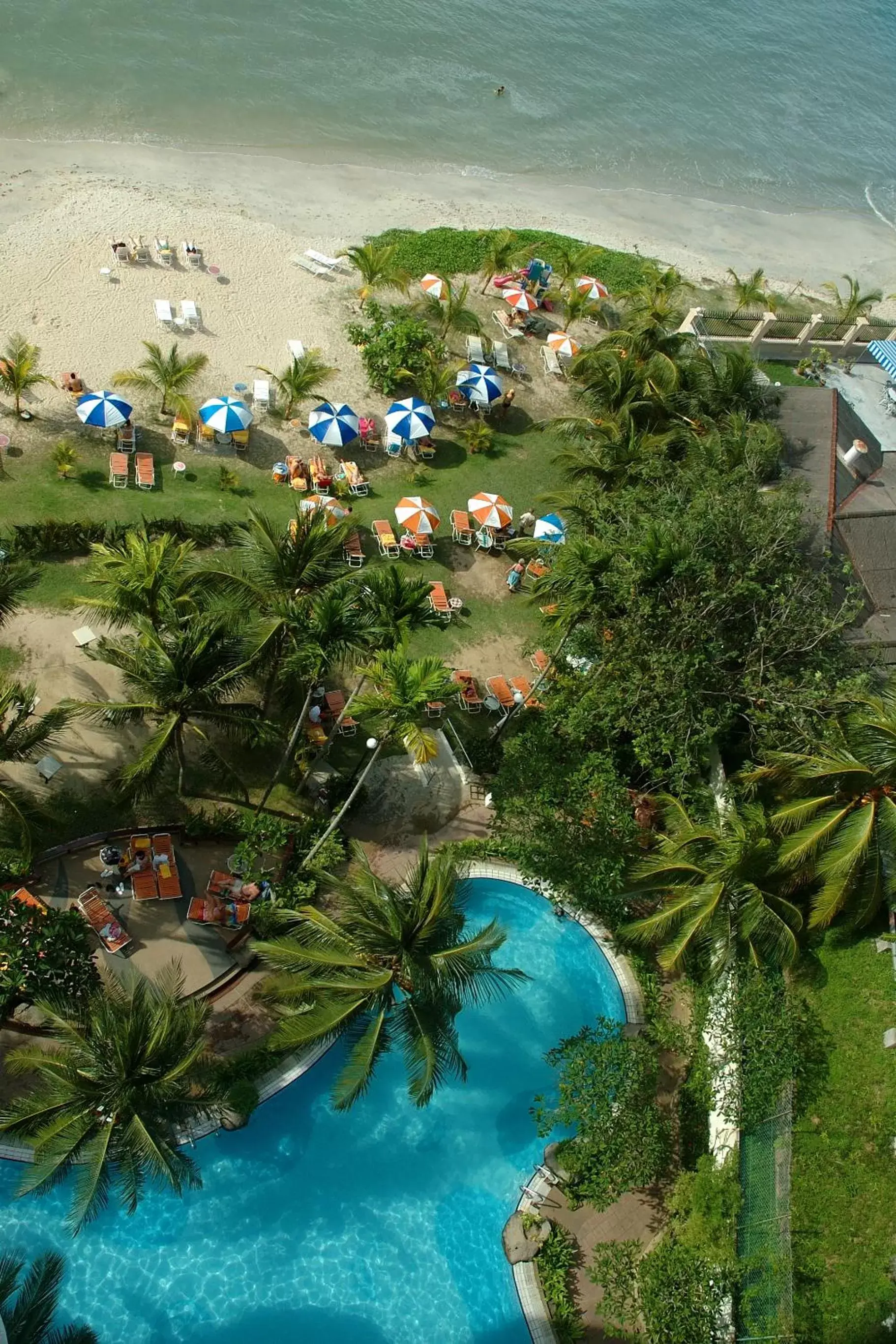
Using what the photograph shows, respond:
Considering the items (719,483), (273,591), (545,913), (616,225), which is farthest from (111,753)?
(616,225)

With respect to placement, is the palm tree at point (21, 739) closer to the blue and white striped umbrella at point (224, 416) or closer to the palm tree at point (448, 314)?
the blue and white striped umbrella at point (224, 416)

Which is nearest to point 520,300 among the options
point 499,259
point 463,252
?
point 499,259

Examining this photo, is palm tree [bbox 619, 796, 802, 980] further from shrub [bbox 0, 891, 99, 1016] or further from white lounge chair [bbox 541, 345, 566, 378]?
white lounge chair [bbox 541, 345, 566, 378]

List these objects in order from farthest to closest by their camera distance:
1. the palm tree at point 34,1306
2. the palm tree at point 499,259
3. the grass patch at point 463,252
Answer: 1. the grass patch at point 463,252
2. the palm tree at point 499,259
3. the palm tree at point 34,1306

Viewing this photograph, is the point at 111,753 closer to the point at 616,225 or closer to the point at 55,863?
the point at 55,863

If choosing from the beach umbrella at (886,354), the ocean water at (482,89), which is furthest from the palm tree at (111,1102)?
the ocean water at (482,89)

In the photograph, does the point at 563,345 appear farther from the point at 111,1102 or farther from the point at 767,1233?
the point at 111,1102
